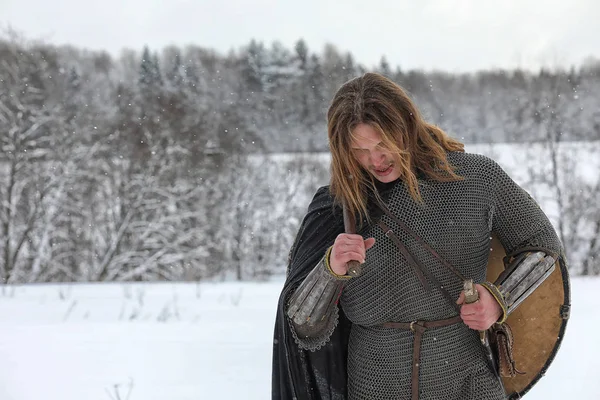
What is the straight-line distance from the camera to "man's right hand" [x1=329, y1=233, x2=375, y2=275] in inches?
Result: 45.1

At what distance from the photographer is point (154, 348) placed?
4.18 meters

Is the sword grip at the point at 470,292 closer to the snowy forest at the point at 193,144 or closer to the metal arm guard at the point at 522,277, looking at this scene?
the metal arm guard at the point at 522,277

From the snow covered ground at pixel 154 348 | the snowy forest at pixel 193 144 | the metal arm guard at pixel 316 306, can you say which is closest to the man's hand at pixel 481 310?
the metal arm guard at pixel 316 306

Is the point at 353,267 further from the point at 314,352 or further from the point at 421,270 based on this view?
the point at 314,352

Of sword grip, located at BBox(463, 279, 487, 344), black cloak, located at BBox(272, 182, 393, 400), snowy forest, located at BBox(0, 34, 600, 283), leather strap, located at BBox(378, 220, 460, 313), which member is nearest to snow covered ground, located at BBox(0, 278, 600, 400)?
black cloak, located at BBox(272, 182, 393, 400)

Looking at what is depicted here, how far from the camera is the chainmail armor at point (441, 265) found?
1.29 metres

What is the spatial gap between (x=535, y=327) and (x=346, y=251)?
2.03 feet

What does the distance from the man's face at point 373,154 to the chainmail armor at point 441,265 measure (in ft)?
0.16

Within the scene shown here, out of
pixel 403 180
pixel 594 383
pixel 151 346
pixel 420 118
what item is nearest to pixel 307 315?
pixel 403 180

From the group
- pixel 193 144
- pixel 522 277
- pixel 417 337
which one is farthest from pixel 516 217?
pixel 193 144

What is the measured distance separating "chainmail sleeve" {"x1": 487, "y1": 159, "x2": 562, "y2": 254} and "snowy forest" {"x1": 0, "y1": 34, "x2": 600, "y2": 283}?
15.4 metres

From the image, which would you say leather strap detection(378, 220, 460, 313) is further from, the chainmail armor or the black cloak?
the black cloak

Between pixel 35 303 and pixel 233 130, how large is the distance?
16646 mm

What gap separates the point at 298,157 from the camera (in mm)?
19625
